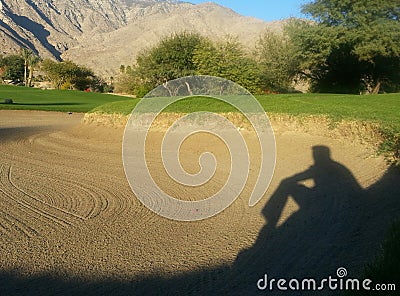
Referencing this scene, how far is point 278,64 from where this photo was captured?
38.9 m

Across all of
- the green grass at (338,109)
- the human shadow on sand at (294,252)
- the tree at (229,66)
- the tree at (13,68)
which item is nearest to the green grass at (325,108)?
the green grass at (338,109)

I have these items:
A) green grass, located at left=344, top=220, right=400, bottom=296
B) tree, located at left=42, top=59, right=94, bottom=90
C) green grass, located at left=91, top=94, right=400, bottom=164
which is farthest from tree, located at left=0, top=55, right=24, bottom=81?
green grass, located at left=344, top=220, right=400, bottom=296

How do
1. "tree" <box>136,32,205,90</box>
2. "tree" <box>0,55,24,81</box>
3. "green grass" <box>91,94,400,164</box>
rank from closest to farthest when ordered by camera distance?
"green grass" <box>91,94,400,164</box>, "tree" <box>136,32,205,90</box>, "tree" <box>0,55,24,81</box>

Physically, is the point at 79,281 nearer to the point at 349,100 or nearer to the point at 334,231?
the point at 334,231

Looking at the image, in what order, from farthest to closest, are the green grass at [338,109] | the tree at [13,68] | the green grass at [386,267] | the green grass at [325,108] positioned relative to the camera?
1. the tree at [13,68]
2. the green grass at [325,108]
3. the green grass at [338,109]
4. the green grass at [386,267]

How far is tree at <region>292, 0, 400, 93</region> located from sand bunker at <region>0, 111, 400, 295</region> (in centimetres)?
2290

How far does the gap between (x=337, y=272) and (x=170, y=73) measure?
38.8 m

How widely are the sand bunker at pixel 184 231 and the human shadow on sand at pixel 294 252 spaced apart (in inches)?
0.6

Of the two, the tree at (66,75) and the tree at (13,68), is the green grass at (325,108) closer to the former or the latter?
the tree at (66,75)

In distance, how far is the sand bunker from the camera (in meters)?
4.82

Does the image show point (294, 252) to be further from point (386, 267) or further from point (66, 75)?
point (66, 75)

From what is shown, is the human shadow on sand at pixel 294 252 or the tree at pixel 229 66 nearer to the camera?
the human shadow on sand at pixel 294 252

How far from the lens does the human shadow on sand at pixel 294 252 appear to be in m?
4.60

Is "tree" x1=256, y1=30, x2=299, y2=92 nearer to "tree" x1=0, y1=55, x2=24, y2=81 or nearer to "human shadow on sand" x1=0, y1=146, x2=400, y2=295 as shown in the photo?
"human shadow on sand" x1=0, y1=146, x2=400, y2=295
